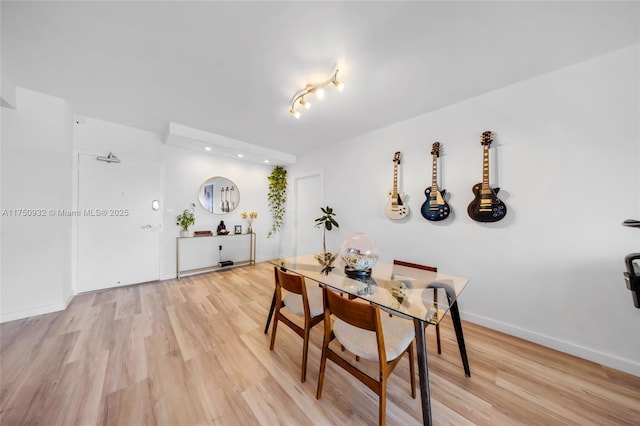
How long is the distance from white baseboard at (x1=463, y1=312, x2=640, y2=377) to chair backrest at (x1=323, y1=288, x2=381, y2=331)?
1930 mm

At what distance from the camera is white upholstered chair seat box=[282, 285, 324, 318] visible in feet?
5.14

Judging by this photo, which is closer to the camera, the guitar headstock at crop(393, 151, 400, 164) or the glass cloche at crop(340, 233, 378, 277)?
the glass cloche at crop(340, 233, 378, 277)

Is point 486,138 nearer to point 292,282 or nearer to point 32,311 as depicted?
point 292,282

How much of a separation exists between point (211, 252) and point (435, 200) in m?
3.95

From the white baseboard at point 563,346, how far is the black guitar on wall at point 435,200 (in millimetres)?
1161

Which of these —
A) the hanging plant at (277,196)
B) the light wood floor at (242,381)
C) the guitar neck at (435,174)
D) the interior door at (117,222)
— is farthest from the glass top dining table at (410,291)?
the hanging plant at (277,196)

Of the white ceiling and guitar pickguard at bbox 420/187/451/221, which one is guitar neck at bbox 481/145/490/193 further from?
the white ceiling

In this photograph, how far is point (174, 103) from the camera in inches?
93.1

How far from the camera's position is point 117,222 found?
3000mm

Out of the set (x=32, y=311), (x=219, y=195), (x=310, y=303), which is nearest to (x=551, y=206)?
(x=310, y=303)

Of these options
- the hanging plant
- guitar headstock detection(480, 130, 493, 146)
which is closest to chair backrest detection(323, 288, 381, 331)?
guitar headstock detection(480, 130, 493, 146)

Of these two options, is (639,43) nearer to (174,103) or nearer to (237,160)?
(174,103)

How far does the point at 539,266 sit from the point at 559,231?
361 mm

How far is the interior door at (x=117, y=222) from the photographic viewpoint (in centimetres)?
280
